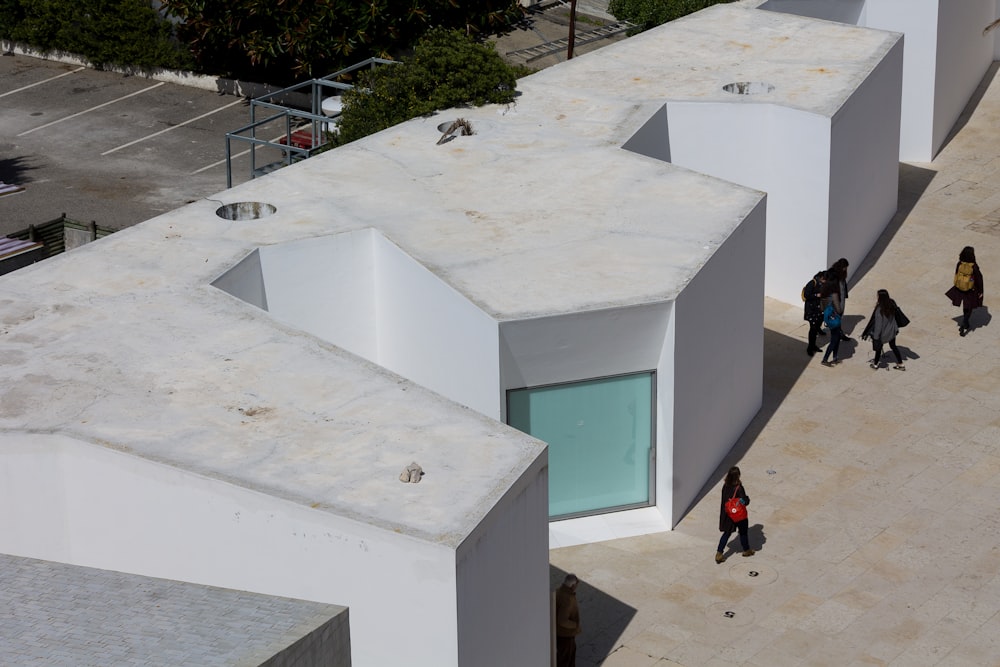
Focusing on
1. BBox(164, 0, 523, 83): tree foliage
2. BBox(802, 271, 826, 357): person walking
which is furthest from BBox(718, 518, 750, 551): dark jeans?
BBox(164, 0, 523, 83): tree foliage

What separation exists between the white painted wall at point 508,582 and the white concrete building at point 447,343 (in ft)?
0.15

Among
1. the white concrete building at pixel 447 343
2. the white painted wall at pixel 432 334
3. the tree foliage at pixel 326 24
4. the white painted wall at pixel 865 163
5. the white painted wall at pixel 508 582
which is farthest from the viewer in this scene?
the tree foliage at pixel 326 24

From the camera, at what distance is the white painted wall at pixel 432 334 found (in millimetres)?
19188

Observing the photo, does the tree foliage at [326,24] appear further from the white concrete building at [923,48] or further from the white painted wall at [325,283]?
the white painted wall at [325,283]

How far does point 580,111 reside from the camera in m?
26.5

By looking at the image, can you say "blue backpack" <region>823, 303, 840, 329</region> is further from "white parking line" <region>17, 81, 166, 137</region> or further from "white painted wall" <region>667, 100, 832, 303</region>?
"white parking line" <region>17, 81, 166, 137</region>

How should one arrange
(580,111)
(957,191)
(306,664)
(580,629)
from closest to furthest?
(306,664) < (580,629) < (580,111) < (957,191)

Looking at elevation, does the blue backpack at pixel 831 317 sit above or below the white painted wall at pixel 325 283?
below

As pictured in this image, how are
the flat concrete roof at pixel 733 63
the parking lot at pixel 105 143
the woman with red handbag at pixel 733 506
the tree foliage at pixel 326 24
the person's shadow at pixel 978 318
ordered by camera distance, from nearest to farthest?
the woman with red handbag at pixel 733 506 → the person's shadow at pixel 978 318 → the flat concrete roof at pixel 733 63 → the parking lot at pixel 105 143 → the tree foliage at pixel 326 24

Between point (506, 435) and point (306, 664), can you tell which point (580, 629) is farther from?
point (306, 664)

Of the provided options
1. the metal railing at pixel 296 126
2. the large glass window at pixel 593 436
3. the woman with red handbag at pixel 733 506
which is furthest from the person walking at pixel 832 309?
the metal railing at pixel 296 126

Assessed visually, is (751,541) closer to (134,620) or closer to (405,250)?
(405,250)

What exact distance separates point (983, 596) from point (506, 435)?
6666mm

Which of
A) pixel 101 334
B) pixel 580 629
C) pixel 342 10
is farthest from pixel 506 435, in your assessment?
pixel 342 10
